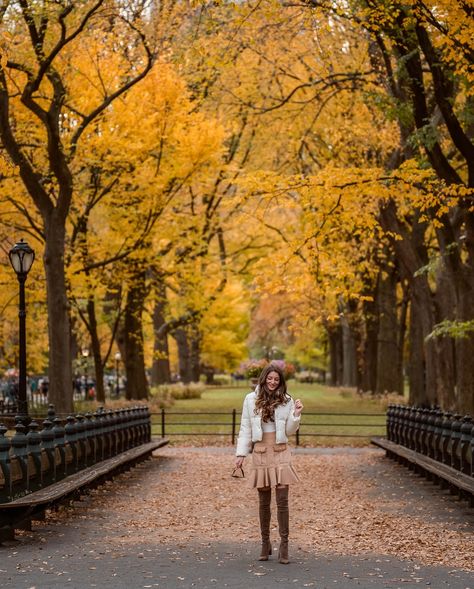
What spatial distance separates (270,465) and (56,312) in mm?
14969

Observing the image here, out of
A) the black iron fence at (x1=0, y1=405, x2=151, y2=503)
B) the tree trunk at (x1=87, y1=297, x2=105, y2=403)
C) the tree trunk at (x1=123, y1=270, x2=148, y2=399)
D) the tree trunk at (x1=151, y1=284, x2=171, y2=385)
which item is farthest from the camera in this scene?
the tree trunk at (x1=151, y1=284, x2=171, y2=385)

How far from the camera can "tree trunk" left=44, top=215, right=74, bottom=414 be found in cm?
2525

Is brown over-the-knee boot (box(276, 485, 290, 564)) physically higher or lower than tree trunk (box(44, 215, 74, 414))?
lower

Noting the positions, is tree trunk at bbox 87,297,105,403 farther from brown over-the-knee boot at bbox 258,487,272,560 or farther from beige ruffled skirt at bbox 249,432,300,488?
beige ruffled skirt at bbox 249,432,300,488

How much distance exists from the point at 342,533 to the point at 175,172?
21704 millimetres

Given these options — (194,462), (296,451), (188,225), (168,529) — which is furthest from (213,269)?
(168,529)

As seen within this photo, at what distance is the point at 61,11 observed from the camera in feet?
71.1

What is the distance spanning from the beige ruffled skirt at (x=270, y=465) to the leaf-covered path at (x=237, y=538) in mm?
802

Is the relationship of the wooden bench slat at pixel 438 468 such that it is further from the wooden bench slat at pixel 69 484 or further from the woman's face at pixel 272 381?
the wooden bench slat at pixel 69 484

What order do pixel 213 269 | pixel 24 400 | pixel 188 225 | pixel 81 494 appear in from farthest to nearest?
pixel 213 269
pixel 188 225
pixel 24 400
pixel 81 494

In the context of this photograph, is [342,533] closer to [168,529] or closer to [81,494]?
[168,529]

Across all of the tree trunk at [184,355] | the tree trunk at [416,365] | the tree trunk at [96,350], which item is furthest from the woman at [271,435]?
the tree trunk at [184,355]

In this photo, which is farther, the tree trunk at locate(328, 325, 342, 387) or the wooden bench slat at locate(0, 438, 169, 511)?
the tree trunk at locate(328, 325, 342, 387)

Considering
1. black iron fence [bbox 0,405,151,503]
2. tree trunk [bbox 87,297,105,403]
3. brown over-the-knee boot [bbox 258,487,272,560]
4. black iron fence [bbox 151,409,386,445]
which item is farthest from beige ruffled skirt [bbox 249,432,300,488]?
tree trunk [bbox 87,297,105,403]
